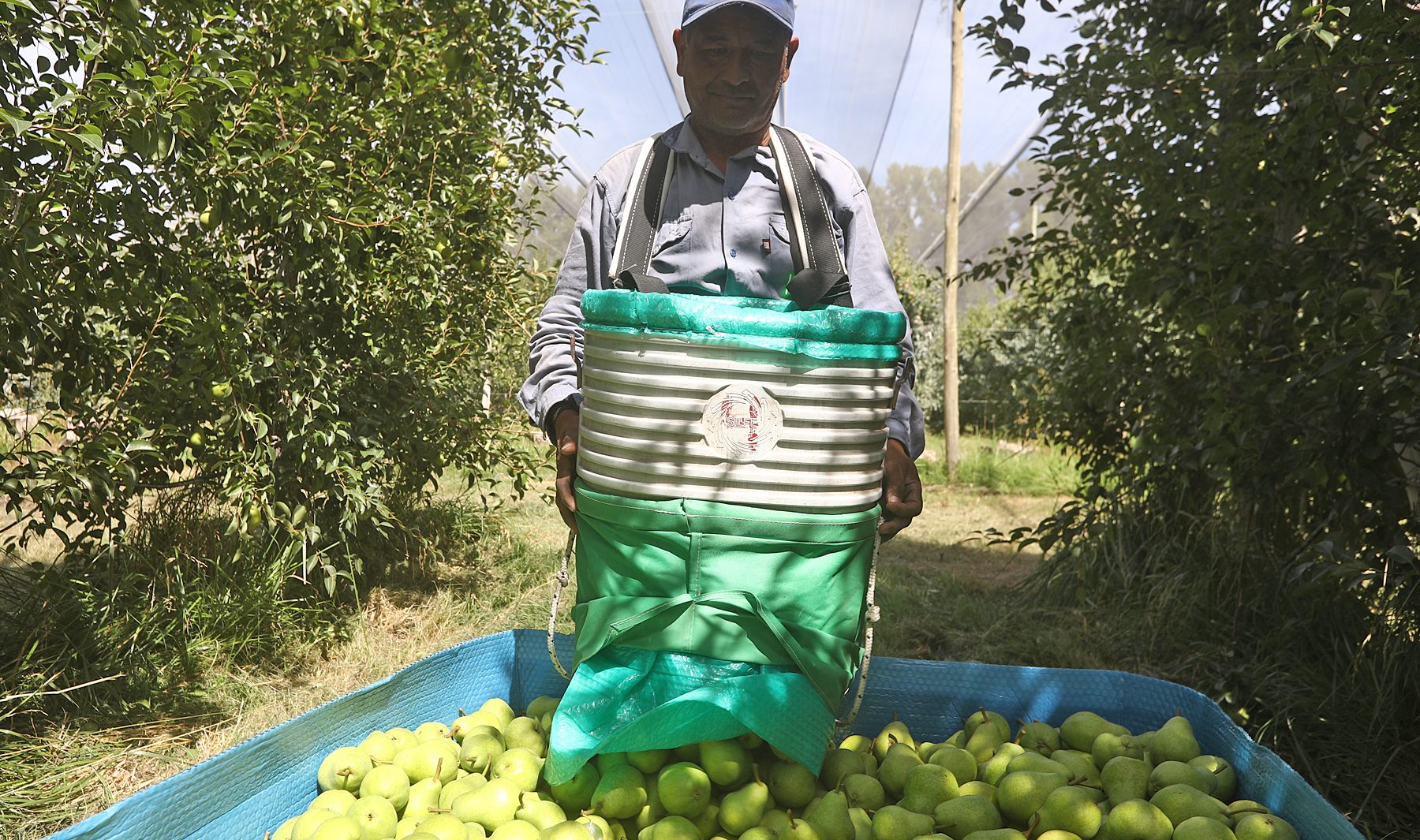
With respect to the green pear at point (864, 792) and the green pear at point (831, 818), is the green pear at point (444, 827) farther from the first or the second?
the green pear at point (864, 792)

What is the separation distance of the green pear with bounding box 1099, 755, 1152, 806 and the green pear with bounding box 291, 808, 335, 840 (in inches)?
58.1

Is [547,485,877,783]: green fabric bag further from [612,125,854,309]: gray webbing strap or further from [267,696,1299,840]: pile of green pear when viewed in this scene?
[612,125,854,309]: gray webbing strap

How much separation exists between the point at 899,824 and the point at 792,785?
0.71 feet

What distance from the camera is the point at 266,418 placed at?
3.31 metres

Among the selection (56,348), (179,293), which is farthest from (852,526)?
(56,348)

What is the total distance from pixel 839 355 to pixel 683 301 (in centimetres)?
30

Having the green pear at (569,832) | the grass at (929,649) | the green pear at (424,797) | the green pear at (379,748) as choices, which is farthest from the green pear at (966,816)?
the grass at (929,649)

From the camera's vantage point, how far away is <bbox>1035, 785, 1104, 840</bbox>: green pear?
1802 millimetres

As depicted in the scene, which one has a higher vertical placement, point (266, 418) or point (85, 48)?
point (85, 48)

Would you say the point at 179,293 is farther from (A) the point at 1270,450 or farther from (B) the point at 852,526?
(A) the point at 1270,450

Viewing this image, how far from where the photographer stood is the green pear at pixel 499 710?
87.0 inches

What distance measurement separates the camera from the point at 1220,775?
1.94 metres

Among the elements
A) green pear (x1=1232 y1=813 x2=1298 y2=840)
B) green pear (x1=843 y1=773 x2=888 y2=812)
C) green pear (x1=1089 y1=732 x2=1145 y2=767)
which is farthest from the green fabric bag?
green pear (x1=1232 y1=813 x2=1298 y2=840)

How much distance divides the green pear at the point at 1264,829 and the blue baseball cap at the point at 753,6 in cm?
178
